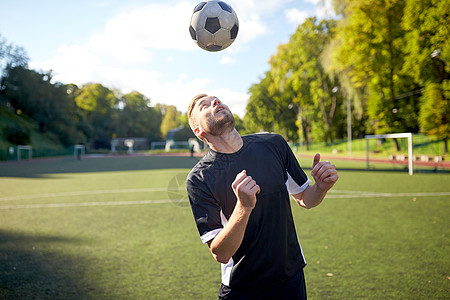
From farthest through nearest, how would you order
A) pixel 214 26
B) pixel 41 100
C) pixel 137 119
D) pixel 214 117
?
pixel 137 119
pixel 41 100
pixel 214 26
pixel 214 117

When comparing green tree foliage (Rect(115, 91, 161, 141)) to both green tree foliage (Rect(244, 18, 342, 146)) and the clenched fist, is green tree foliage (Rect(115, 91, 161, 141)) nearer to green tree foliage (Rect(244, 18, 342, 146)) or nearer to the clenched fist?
green tree foliage (Rect(244, 18, 342, 146))

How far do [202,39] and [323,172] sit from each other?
1404 millimetres

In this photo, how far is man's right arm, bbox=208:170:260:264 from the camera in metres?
1.47

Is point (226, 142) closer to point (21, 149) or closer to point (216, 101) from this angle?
point (216, 101)

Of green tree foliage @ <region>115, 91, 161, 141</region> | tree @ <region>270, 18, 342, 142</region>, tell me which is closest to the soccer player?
tree @ <region>270, 18, 342, 142</region>

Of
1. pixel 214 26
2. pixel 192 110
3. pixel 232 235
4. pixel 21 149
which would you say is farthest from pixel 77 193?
pixel 21 149

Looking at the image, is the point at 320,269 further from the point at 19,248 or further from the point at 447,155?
the point at 447,155

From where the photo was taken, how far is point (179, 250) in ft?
18.6

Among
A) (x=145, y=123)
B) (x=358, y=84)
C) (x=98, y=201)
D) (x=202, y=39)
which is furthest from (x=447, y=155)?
(x=145, y=123)

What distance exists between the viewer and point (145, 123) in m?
101

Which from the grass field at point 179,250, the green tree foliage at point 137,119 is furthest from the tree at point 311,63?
the green tree foliage at point 137,119

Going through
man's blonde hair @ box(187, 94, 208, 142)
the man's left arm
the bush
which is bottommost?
the man's left arm

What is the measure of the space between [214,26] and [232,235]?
5.48 feet

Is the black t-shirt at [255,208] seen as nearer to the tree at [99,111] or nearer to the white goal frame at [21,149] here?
the white goal frame at [21,149]
